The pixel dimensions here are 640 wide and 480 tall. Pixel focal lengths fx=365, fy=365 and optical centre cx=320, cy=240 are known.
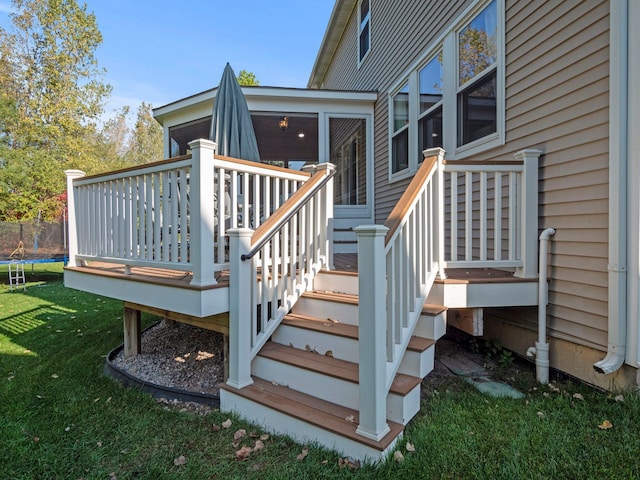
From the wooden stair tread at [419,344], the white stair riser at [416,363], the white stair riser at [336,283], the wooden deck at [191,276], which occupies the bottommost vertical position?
the white stair riser at [416,363]

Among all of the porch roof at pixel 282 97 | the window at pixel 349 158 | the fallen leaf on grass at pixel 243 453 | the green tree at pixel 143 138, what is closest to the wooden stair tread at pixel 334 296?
the fallen leaf on grass at pixel 243 453

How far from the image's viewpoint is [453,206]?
299cm

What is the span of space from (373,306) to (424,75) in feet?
14.2

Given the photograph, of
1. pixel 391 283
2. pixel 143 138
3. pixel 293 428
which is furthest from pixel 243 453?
pixel 143 138

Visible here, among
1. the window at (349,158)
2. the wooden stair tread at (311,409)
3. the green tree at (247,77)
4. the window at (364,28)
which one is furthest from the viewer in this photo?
the green tree at (247,77)

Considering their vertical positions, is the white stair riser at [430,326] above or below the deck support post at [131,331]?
above

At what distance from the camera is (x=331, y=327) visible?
9.16 feet

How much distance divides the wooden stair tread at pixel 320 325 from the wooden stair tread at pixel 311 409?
18.3 inches

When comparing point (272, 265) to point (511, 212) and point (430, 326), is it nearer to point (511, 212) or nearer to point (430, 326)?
point (430, 326)

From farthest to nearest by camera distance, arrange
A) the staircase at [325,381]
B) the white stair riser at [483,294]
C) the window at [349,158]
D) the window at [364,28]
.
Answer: the window at [364,28]
the window at [349,158]
the white stair riser at [483,294]
the staircase at [325,381]

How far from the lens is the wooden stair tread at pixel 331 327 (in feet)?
7.91

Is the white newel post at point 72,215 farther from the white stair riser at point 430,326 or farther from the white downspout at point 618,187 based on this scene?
the white downspout at point 618,187

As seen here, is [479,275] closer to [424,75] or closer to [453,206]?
[453,206]

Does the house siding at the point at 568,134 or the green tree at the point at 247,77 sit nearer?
the house siding at the point at 568,134
